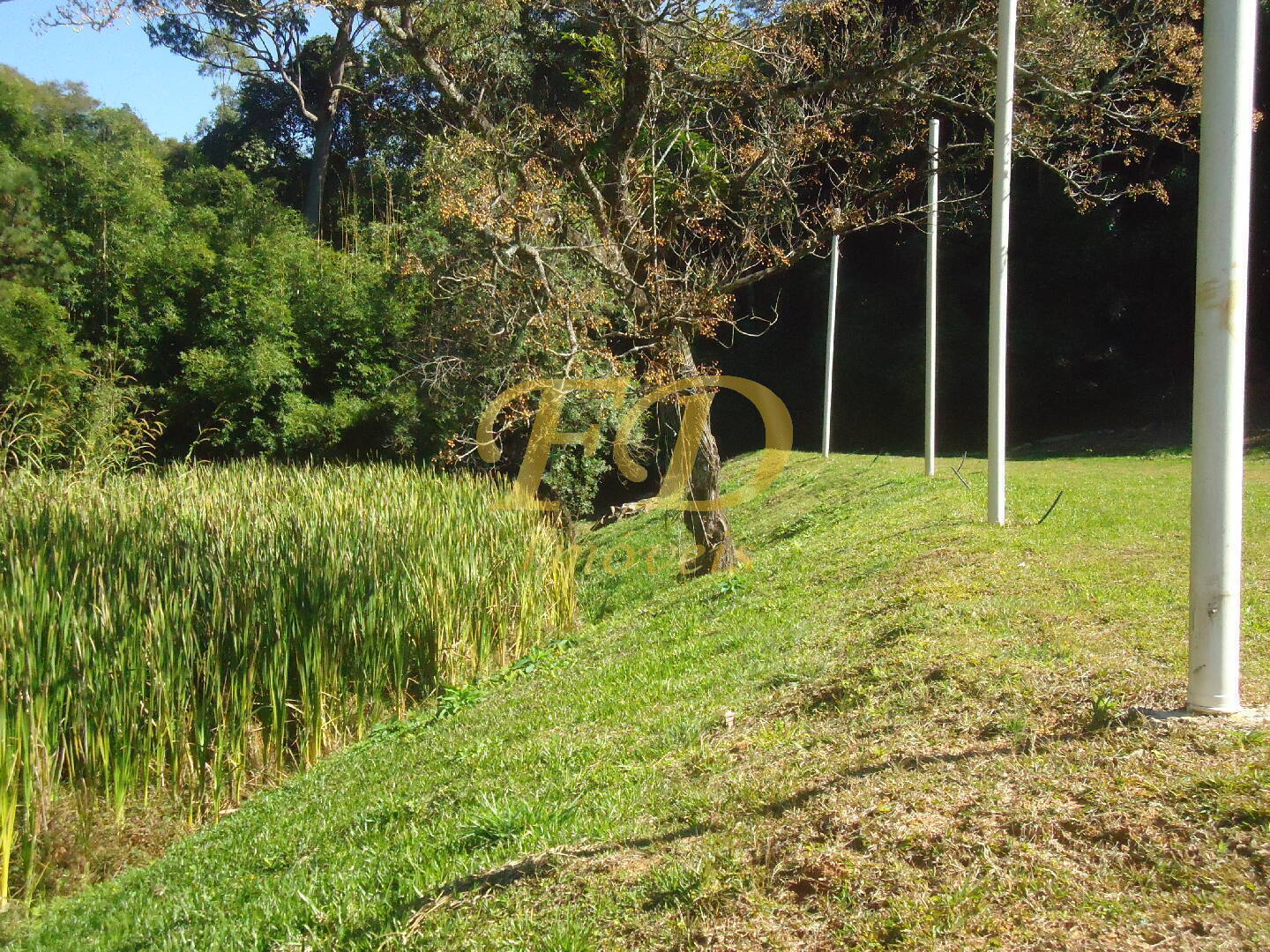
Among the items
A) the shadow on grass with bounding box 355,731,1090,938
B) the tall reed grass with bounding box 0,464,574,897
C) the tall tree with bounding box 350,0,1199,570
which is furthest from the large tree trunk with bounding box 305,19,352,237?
the shadow on grass with bounding box 355,731,1090,938

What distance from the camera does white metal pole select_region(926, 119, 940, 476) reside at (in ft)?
41.6

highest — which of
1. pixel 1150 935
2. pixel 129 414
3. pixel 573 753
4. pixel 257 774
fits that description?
pixel 129 414

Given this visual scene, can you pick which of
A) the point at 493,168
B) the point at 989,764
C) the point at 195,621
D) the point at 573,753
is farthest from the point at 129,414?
the point at 989,764

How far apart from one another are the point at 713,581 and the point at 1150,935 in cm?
808

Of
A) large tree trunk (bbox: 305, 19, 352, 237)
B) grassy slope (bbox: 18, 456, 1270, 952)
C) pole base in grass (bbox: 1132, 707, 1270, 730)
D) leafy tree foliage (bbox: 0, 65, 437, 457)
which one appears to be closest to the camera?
grassy slope (bbox: 18, 456, 1270, 952)

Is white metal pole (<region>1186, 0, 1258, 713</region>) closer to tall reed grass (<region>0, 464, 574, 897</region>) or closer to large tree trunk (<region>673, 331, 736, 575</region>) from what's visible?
tall reed grass (<region>0, 464, 574, 897</region>)

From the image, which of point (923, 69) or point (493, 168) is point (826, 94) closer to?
point (923, 69)

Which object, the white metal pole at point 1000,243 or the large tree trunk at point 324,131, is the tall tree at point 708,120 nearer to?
the white metal pole at point 1000,243

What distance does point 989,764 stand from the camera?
4.08m

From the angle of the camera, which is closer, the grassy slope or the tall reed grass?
the grassy slope

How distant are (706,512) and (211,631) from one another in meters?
5.76

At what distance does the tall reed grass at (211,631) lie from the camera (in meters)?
6.78

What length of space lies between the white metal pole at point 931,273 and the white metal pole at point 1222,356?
808cm

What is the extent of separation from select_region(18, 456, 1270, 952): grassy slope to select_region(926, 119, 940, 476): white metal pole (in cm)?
515
